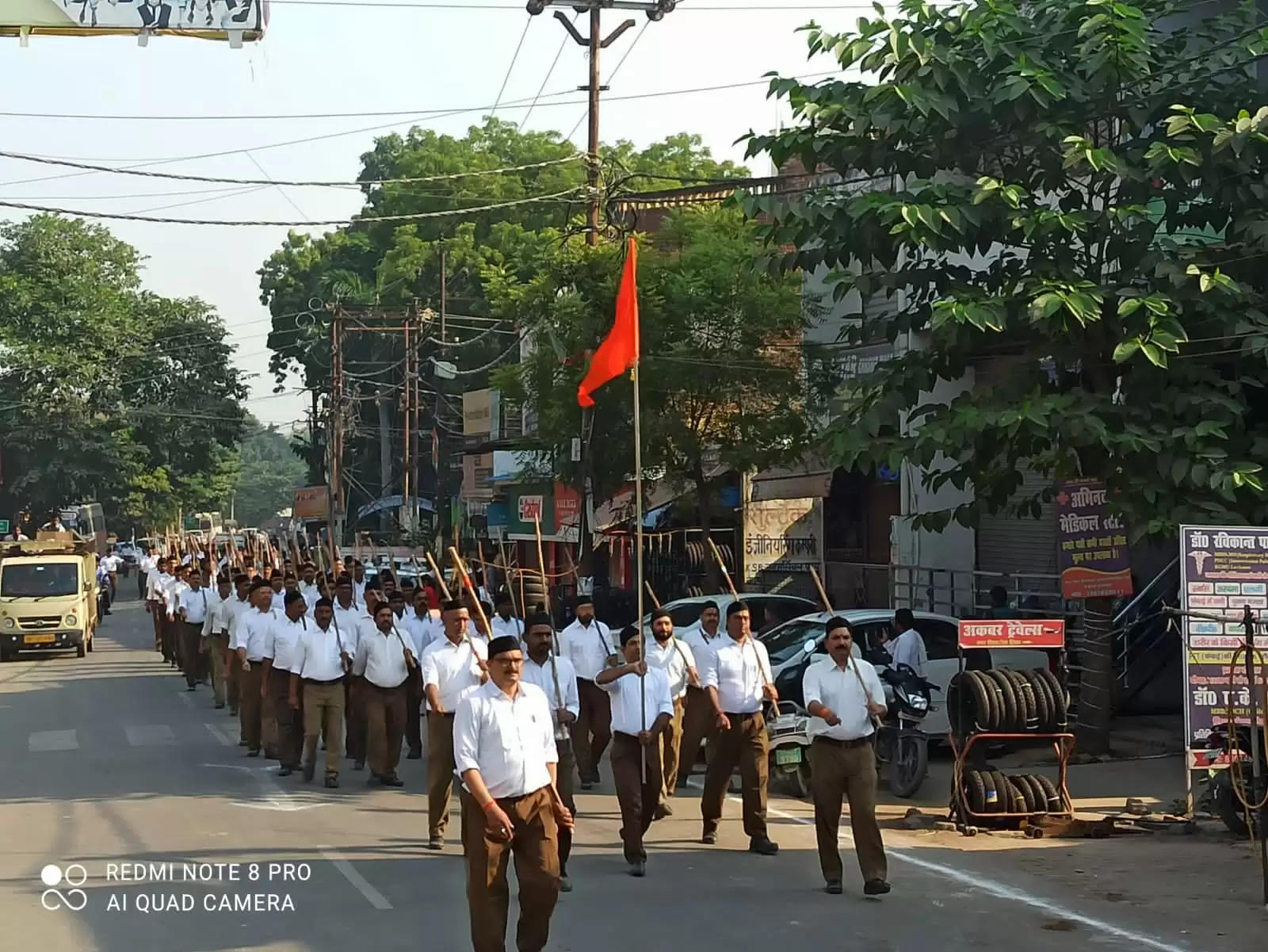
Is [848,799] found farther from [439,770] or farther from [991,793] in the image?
[439,770]

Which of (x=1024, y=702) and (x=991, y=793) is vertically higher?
(x=1024, y=702)

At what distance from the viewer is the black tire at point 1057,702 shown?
1305 cm

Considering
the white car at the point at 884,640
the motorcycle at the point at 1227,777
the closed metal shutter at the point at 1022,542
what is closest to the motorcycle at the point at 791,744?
the white car at the point at 884,640

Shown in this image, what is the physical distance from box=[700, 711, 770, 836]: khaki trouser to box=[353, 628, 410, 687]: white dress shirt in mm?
3953

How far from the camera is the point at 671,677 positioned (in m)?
13.4

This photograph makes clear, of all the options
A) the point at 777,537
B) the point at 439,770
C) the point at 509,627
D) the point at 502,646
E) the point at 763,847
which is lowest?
the point at 763,847

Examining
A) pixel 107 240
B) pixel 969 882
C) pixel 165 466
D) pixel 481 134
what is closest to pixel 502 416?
pixel 481 134

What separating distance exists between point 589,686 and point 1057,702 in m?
4.35

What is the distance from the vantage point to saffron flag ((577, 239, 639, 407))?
1294 cm

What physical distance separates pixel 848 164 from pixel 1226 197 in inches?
138

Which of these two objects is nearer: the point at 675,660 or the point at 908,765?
the point at 675,660

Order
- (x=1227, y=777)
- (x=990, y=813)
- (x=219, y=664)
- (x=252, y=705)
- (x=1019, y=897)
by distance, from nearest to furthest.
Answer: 1. (x=1019, y=897)
2. (x=1227, y=777)
3. (x=990, y=813)
4. (x=252, y=705)
5. (x=219, y=664)

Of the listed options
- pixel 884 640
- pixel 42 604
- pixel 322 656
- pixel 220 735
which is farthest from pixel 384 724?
pixel 42 604

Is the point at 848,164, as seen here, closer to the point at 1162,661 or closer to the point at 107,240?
the point at 1162,661
